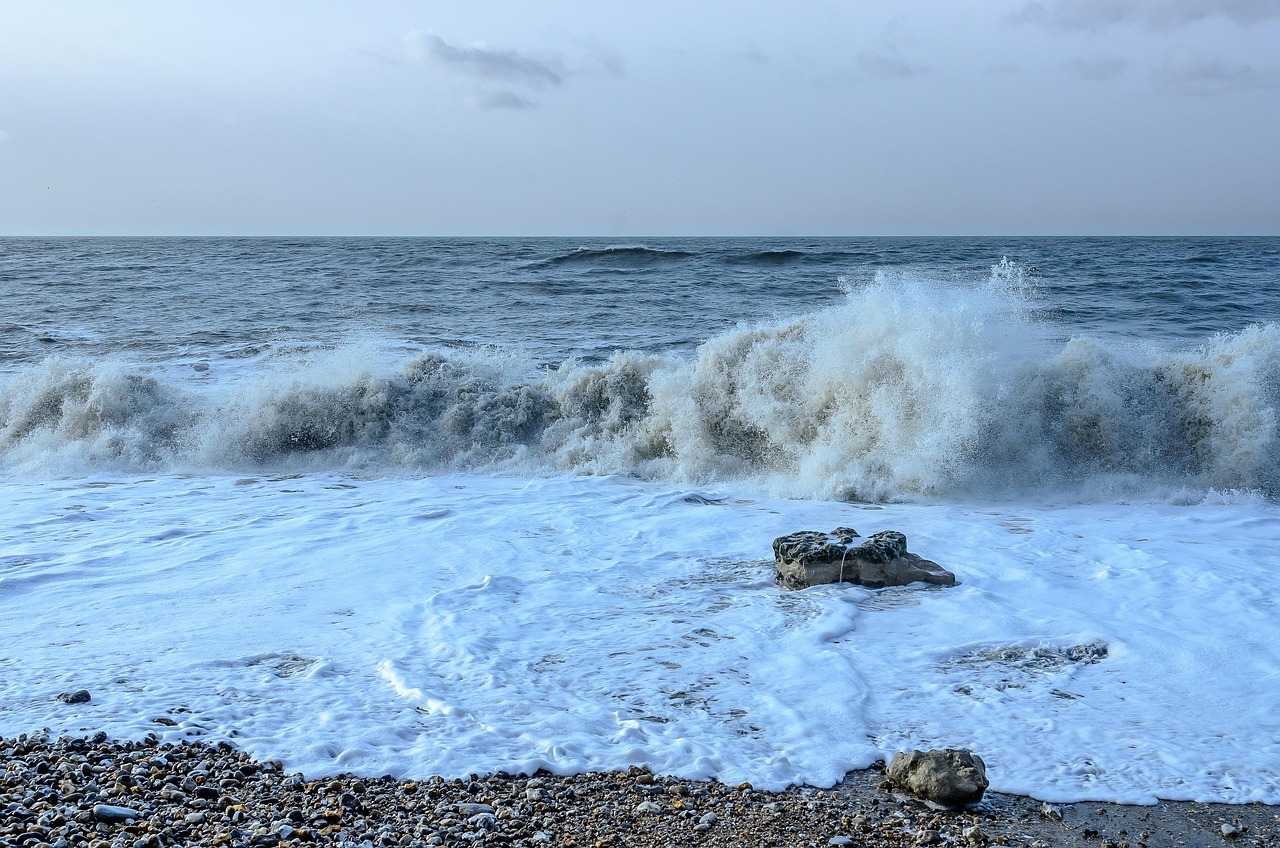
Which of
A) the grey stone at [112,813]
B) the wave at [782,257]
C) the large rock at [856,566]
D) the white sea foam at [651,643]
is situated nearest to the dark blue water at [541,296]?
the wave at [782,257]

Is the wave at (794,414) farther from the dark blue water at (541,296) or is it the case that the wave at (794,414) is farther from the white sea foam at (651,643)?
the dark blue water at (541,296)

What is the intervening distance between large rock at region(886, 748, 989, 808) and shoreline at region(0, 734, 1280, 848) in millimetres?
44

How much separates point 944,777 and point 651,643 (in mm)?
1628

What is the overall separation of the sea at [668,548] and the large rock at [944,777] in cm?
19

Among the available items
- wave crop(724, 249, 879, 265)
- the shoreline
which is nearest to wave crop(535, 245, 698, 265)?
wave crop(724, 249, 879, 265)

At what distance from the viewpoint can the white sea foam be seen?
319cm

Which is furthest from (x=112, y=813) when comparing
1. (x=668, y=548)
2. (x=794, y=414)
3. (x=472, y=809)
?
(x=794, y=414)

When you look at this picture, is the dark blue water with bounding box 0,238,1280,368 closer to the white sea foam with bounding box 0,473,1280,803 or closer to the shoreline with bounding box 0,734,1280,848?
the white sea foam with bounding box 0,473,1280,803

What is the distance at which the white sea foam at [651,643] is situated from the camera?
3.19 m

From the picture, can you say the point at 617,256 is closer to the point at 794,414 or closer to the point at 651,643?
the point at 794,414

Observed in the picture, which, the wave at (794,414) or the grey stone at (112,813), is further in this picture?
the wave at (794,414)

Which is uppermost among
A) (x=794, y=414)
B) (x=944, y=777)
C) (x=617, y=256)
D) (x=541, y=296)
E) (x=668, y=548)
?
(x=617, y=256)

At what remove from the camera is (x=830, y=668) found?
3.86m

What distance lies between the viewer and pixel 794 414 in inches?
330
